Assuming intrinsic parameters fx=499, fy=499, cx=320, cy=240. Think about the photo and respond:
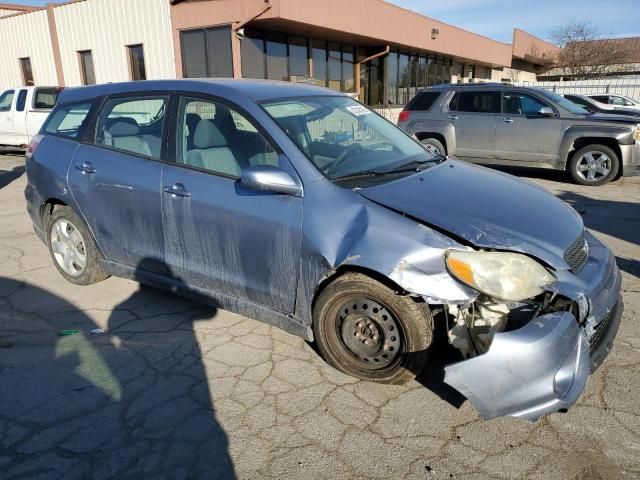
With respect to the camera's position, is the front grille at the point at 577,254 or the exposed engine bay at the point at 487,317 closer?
the exposed engine bay at the point at 487,317

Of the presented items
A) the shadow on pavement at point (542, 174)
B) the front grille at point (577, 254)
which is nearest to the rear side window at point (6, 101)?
the shadow on pavement at point (542, 174)

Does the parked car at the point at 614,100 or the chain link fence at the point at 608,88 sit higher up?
the chain link fence at the point at 608,88

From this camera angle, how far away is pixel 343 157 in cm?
333

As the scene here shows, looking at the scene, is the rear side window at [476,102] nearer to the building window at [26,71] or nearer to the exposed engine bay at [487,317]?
the exposed engine bay at [487,317]

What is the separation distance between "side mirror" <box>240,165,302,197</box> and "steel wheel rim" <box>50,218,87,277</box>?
219 centimetres

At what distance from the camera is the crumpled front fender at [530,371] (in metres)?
2.31

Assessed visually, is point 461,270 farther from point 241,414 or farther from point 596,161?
point 596,161

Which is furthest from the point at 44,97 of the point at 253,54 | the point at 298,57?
the point at 298,57

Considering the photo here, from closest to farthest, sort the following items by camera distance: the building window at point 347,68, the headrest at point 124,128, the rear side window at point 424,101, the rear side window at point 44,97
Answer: the headrest at point 124,128, the rear side window at point 424,101, the rear side window at point 44,97, the building window at point 347,68

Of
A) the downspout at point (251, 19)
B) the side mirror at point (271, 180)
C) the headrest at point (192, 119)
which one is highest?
the downspout at point (251, 19)

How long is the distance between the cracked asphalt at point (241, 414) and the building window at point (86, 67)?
1690 cm

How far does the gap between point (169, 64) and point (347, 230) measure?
49.2 ft

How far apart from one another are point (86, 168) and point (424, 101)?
7.75 meters

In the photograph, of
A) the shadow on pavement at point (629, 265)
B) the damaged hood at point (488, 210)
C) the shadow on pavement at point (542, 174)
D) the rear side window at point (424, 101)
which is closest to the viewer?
the damaged hood at point (488, 210)
